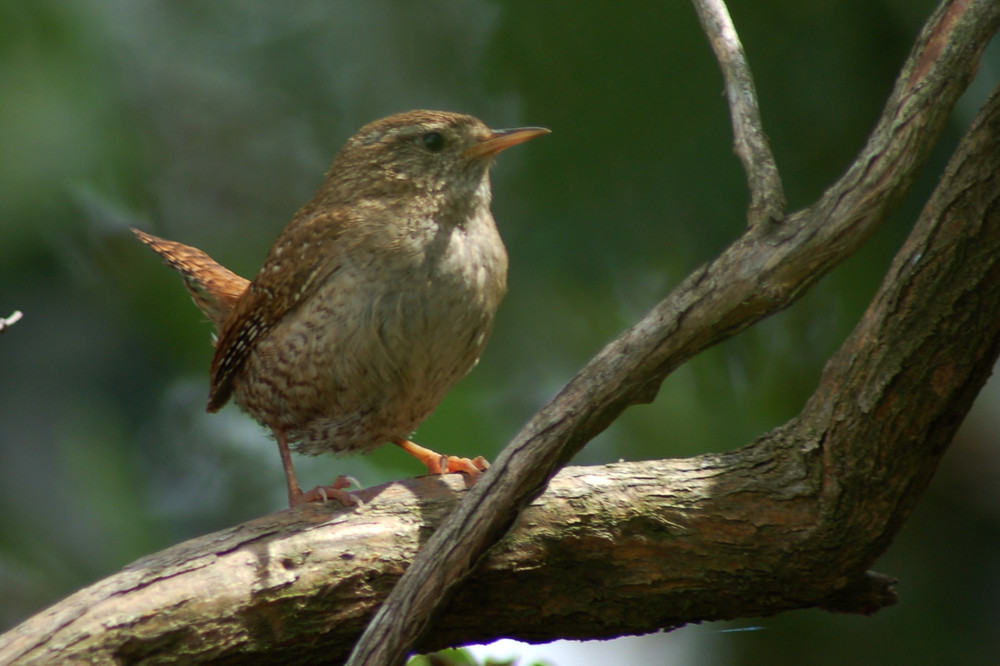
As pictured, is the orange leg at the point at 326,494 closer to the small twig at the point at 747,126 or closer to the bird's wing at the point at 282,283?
the bird's wing at the point at 282,283

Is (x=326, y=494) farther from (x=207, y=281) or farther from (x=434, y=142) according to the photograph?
(x=207, y=281)

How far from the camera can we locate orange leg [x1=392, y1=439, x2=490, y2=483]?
2701mm

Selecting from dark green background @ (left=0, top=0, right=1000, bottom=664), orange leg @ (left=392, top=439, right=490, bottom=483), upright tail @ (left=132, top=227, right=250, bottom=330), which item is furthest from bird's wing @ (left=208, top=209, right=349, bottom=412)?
dark green background @ (left=0, top=0, right=1000, bottom=664)

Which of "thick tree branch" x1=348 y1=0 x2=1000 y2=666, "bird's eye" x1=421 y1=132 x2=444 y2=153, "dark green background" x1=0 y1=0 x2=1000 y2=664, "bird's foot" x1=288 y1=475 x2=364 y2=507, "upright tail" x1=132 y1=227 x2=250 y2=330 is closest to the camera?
"thick tree branch" x1=348 y1=0 x2=1000 y2=666

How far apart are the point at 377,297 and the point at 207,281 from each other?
3.51ft

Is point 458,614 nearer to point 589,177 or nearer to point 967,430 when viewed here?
point 589,177

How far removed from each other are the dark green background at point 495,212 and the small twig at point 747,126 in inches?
52.9

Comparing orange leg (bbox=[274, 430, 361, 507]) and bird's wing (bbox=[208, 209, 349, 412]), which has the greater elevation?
bird's wing (bbox=[208, 209, 349, 412])

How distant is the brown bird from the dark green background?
3.47 ft

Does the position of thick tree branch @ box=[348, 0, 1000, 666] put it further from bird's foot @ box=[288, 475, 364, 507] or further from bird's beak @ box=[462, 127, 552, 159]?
bird's beak @ box=[462, 127, 552, 159]

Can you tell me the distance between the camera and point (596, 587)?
2.49 meters

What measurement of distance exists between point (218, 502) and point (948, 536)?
9.62 feet

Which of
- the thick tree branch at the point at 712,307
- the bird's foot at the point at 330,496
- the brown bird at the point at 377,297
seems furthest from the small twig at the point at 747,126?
the bird's foot at the point at 330,496

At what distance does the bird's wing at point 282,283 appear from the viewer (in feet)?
8.90
